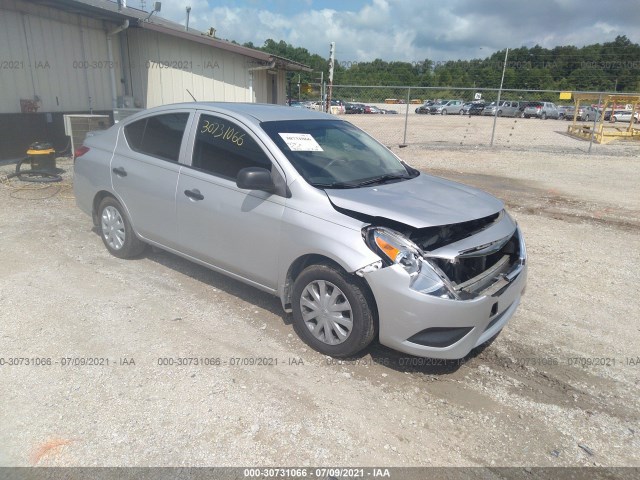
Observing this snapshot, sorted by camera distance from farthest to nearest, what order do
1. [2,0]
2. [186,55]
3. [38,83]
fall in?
[186,55], [38,83], [2,0]

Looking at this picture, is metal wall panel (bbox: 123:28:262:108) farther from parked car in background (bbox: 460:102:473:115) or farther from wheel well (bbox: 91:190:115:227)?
parked car in background (bbox: 460:102:473:115)

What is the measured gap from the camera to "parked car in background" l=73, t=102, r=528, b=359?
2.86 metres

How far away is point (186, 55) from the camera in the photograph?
13125mm

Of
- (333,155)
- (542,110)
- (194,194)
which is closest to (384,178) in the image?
(333,155)

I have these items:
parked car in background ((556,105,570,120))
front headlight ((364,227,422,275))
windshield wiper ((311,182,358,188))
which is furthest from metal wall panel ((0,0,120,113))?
parked car in background ((556,105,570,120))

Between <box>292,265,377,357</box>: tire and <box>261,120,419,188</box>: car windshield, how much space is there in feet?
2.41

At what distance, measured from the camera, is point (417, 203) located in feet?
10.5

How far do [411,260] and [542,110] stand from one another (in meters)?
44.0

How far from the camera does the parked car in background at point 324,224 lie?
2861mm

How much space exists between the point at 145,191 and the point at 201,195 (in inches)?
33.0

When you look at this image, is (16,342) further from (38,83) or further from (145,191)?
(38,83)

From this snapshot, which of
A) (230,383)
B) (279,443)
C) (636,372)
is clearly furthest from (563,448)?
(230,383)

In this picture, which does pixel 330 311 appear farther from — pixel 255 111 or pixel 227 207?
pixel 255 111

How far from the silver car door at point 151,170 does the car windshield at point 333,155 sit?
105 centimetres
